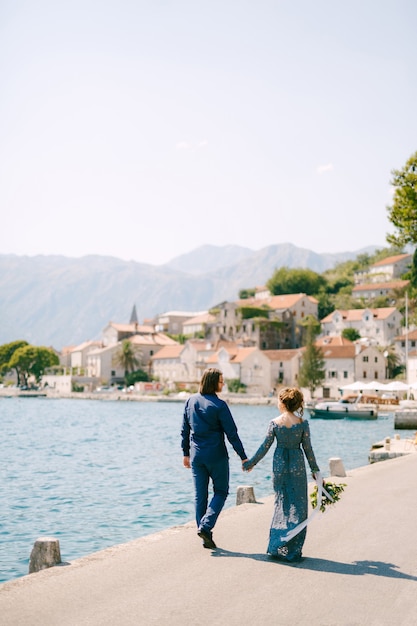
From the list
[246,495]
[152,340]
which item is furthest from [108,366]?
[246,495]

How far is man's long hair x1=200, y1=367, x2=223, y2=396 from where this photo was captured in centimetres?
923

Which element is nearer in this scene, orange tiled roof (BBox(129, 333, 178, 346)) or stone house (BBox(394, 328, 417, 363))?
stone house (BBox(394, 328, 417, 363))

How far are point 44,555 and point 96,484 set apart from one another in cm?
1781

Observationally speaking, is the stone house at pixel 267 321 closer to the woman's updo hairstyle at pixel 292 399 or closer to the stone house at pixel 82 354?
the stone house at pixel 82 354

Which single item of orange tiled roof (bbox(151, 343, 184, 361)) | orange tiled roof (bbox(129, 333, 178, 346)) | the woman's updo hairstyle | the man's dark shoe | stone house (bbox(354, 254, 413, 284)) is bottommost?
the man's dark shoe

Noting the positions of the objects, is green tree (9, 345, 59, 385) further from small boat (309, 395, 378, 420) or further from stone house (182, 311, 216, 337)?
small boat (309, 395, 378, 420)

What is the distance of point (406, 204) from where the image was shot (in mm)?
34500

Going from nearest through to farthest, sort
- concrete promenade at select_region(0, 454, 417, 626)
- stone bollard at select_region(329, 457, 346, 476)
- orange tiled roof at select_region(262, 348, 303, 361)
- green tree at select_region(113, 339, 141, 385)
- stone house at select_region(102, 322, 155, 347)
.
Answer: concrete promenade at select_region(0, 454, 417, 626)
stone bollard at select_region(329, 457, 346, 476)
orange tiled roof at select_region(262, 348, 303, 361)
green tree at select_region(113, 339, 141, 385)
stone house at select_region(102, 322, 155, 347)

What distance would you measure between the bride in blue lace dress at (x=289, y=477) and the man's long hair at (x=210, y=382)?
0.92 m

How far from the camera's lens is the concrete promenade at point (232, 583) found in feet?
21.2

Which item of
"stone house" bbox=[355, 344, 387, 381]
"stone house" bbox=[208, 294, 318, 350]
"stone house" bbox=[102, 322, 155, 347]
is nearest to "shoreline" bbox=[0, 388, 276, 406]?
"stone house" bbox=[355, 344, 387, 381]

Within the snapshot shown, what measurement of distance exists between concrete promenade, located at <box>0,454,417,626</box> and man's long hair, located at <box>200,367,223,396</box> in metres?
2.00

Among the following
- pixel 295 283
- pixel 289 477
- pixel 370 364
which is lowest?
pixel 289 477

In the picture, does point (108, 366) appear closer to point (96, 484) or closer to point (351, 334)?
point (351, 334)
